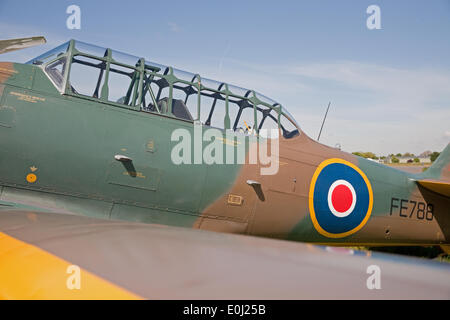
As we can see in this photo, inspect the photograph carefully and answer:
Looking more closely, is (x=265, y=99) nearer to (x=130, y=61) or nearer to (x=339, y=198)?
(x=339, y=198)

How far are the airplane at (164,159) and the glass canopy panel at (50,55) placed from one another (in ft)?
0.06

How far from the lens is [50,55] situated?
14.4ft

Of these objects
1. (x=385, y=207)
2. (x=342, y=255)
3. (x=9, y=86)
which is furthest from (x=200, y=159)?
(x=385, y=207)

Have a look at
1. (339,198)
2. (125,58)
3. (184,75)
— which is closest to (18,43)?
(125,58)

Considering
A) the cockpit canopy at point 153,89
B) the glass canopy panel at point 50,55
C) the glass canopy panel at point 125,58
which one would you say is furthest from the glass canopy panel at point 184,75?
the glass canopy panel at point 50,55

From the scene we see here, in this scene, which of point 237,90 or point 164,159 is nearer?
point 164,159

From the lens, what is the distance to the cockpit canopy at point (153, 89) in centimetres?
430

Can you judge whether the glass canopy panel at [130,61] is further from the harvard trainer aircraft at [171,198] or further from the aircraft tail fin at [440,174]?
the aircraft tail fin at [440,174]

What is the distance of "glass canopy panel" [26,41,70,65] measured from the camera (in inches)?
171

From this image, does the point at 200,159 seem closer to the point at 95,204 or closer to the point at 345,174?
the point at 95,204

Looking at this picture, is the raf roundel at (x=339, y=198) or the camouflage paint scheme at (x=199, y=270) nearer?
the camouflage paint scheme at (x=199, y=270)

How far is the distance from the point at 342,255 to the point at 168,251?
949mm

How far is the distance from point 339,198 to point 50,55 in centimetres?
413
